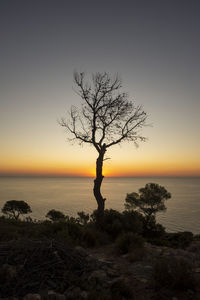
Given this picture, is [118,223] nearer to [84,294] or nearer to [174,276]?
[174,276]

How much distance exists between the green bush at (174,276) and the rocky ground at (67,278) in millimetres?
64

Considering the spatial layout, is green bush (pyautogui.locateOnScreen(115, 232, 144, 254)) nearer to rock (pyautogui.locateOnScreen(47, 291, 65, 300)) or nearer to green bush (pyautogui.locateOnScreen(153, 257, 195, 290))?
green bush (pyautogui.locateOnScreen(153, 257, 195, 290))

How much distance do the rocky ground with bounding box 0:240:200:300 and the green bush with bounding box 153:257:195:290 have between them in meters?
0.06

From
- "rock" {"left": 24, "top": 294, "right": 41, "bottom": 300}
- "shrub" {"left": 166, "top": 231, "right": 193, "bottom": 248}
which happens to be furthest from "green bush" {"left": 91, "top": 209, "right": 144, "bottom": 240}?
"rock" {"left": 24, "top": 294, "right": 41, "bottom": 300}

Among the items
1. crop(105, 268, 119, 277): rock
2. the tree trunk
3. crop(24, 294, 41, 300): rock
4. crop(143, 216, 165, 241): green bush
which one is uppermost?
the tree trunk

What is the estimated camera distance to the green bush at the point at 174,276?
5070 mm

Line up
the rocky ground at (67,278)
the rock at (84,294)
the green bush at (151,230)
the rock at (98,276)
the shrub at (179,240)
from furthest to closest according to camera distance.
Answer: the green bush at (151,230), the shrub at (179,240), the rock at (98,276), the rocky ground at (67,278), the rock at (84,294)

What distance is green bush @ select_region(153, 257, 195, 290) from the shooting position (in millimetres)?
5070

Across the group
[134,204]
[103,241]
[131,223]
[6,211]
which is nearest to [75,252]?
[103,241]

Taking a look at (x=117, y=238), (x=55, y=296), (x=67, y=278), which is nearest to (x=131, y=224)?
(x=117, y=238)

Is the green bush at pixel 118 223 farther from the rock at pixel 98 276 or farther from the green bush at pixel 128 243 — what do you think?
the rock at pixel 98 276

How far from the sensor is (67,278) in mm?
4988

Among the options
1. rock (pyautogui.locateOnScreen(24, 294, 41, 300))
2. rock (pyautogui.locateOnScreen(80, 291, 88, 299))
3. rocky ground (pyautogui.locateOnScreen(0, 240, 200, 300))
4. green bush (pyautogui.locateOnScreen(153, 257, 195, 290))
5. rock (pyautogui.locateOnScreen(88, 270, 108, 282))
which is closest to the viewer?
rock (pyautogui.locateOnScreen(24, 294, 41, 300))

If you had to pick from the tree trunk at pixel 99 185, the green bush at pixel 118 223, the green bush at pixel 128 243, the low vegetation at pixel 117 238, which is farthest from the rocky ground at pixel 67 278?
the tree trunk at pixel 99 185
